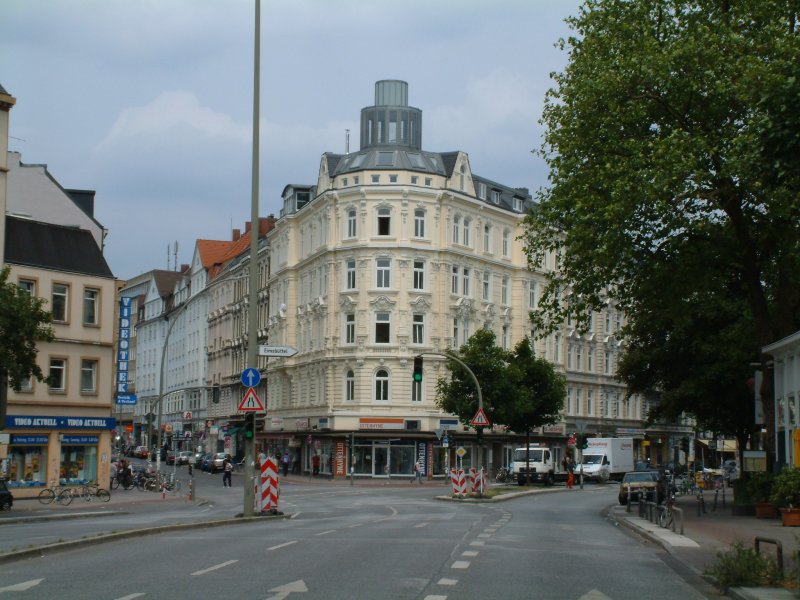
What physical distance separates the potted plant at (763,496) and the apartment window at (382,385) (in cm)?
4148

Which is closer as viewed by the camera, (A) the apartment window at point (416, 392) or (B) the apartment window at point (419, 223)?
(A) the apartment window at point (416, 392)

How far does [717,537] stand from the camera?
23.7 m

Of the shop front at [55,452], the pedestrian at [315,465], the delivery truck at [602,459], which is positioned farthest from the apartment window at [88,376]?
Answer: the delivery truck at [602,459]

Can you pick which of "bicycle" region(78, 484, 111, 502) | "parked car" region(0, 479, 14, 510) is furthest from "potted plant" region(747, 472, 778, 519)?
"bicycle" region(78, 484, 111, 502)

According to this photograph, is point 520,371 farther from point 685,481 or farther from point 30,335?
point 30,335

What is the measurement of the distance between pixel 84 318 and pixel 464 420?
2131cm

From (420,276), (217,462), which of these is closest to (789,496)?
(420,276)

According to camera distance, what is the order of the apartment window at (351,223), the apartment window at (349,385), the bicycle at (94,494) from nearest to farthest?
the bicycle at (94,494) < the apartment window at (349,385) < the apartment window at (351,223)

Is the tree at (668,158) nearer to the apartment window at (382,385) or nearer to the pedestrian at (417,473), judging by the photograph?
the pedestrian at (417,473)

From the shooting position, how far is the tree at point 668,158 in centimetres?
2930

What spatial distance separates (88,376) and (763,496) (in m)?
32.3

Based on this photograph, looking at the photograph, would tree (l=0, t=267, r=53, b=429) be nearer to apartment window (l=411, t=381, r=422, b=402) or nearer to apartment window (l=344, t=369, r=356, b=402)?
apartment window (l=344, t=369, r=356, b=402)

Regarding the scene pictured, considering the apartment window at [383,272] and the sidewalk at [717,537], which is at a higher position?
the apartment window at [383,272]

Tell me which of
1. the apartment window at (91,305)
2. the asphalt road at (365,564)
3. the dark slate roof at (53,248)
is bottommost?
the asphalt road at (365,564)
